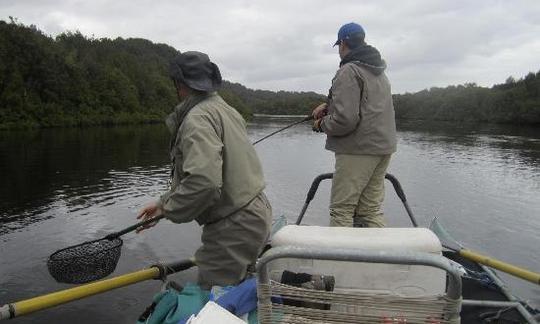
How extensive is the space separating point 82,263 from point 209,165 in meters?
2.21

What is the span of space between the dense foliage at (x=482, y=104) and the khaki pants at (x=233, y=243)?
106520 millimetres

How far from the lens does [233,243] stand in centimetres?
412

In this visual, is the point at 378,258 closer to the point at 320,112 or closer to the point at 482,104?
the point at 320,112

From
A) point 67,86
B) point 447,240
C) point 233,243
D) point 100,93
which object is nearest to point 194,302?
point 233,243

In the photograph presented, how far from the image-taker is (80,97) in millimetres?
86750

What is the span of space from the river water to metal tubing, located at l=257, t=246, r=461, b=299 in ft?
17.4

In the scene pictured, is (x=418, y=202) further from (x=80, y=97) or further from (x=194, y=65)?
(x=80, y=97)

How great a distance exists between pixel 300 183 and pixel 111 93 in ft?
279

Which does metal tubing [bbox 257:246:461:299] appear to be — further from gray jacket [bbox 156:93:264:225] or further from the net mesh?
the net mesh

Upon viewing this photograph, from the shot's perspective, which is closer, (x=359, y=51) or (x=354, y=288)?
(x=354, y=288)

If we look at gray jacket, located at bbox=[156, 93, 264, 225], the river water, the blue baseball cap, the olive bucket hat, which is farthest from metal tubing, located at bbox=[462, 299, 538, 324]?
the river water

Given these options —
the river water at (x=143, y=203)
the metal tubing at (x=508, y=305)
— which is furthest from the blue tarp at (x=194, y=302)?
the river water at (x=143, y=203)

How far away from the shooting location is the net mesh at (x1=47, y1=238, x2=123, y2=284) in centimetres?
491

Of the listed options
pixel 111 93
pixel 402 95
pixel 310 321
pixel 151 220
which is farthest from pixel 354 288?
pixel 402 95
